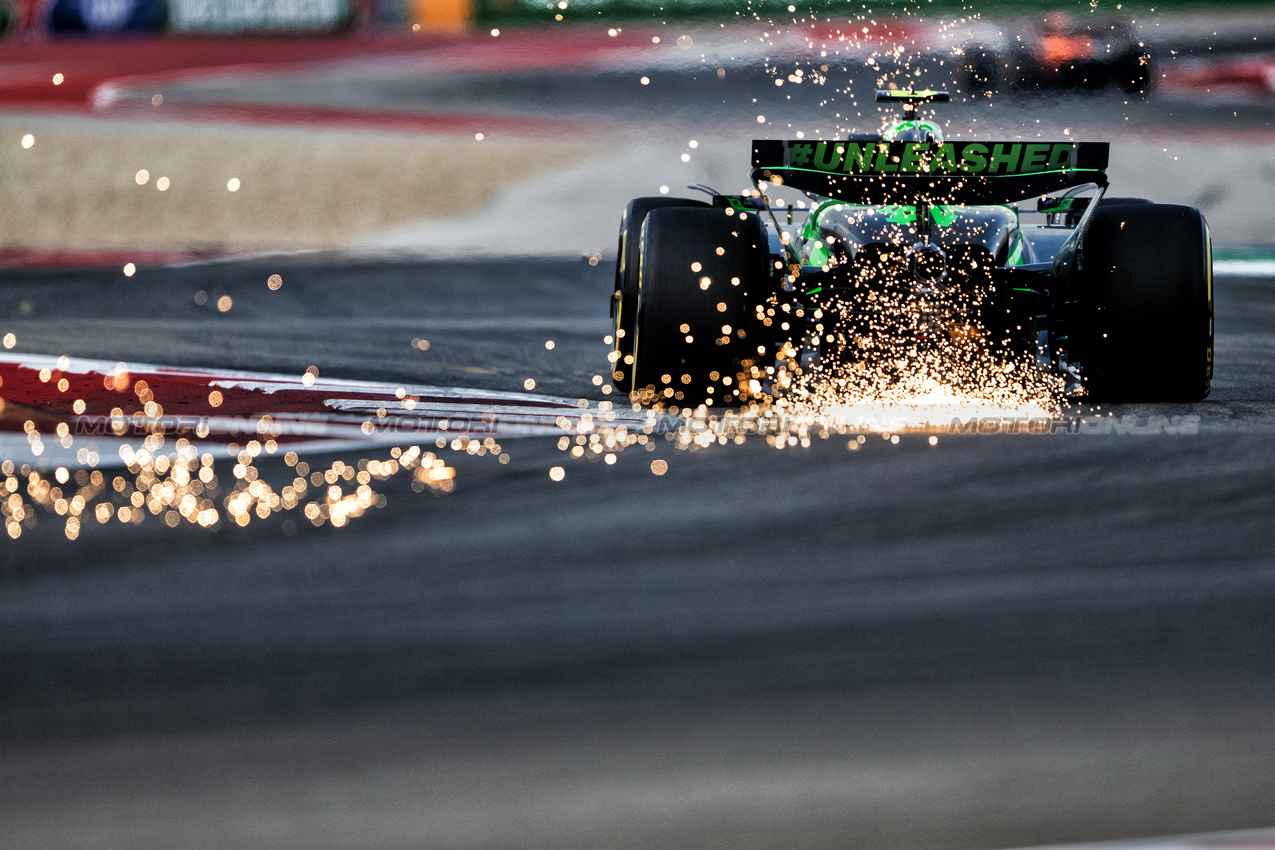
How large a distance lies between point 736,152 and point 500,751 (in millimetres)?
16582

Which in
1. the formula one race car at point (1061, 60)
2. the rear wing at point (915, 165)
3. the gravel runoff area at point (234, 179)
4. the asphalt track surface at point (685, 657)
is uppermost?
the formula one race car at point (1061, 60)

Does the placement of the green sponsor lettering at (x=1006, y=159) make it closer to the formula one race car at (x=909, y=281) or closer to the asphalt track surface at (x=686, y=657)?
→ the formula one race car at (x=909, y=281)

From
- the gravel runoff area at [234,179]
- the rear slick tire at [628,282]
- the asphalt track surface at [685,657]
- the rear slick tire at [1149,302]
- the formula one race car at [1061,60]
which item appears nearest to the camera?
the asphalt track surface at [685,657]

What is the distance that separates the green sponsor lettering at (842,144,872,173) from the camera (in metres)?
5.49

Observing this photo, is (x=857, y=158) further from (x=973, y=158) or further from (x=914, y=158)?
(x=973, y=158)

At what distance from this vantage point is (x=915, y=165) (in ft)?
18.0

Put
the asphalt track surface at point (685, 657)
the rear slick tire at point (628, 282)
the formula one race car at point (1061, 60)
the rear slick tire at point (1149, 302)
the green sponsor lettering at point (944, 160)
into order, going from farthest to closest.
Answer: the formula one race car at point (1061, 60) < the rear slick tire at point (628, 282) < the green sponsor lettering at point (944, 160) < the rear slick tire at point (1149, 302) < the asphalt track surface at point (685, 657)

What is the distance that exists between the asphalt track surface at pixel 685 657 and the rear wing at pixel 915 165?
0.99m

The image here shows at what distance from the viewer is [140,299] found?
9.65 meters

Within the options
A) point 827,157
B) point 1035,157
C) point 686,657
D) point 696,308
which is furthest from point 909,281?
point 686,657

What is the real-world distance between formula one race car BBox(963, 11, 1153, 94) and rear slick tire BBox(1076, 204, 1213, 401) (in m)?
2.20

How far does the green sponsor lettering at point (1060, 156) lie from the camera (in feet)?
18.0

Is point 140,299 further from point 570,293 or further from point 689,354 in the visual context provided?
point 689,354

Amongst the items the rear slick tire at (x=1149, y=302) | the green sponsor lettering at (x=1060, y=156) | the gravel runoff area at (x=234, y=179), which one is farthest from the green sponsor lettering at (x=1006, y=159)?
the gravel runoff area at (x=234, y=179)
